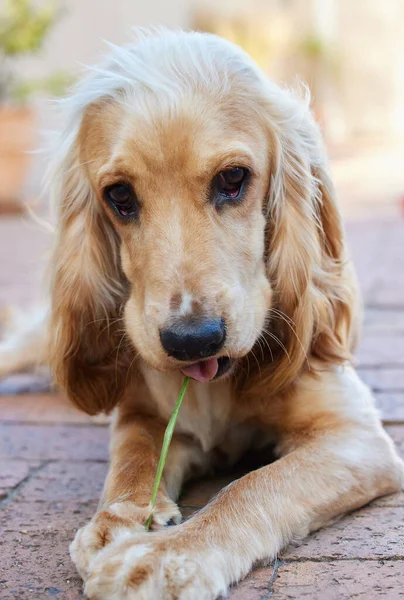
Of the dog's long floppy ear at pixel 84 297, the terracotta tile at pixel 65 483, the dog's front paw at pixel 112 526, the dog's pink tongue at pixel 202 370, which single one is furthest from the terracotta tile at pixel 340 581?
the dog's long floppy ear at pixel 84 297

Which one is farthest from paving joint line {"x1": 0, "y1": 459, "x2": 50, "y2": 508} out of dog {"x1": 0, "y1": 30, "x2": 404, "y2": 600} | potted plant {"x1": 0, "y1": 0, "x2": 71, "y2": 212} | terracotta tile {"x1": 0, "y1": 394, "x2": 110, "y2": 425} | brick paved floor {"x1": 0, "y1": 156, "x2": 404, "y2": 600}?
potted plant {"x1": 0, "y1": 0, "x2": 71, "y2": 212}

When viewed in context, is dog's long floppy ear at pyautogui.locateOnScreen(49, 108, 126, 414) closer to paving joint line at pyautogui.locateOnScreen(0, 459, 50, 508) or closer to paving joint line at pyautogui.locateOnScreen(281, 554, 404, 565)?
paving joint line at pyautogui.locateOnScreen(0, 459, 50, 508)

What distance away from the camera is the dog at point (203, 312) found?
2.20 metres

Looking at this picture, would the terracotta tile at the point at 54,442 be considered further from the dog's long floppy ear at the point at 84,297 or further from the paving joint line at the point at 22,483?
the dog's long floppy ear at the point at 84,297

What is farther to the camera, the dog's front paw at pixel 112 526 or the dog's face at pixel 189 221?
the dog's face at pixel 189 221

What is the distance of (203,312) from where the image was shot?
7.23 feet

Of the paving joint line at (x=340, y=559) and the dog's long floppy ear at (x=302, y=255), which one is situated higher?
the dog's long floppy ear at (x=302, y=255)

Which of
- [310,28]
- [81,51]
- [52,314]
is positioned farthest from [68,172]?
[310,28]

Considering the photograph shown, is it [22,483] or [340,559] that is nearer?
[340,559]

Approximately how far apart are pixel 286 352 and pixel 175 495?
21.9 inches

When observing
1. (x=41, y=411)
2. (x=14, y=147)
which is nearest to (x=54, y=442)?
(x=41, y=411)

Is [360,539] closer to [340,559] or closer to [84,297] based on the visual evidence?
[340,559]

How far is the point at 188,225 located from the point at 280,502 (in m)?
0.79

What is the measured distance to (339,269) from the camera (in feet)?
9.12
